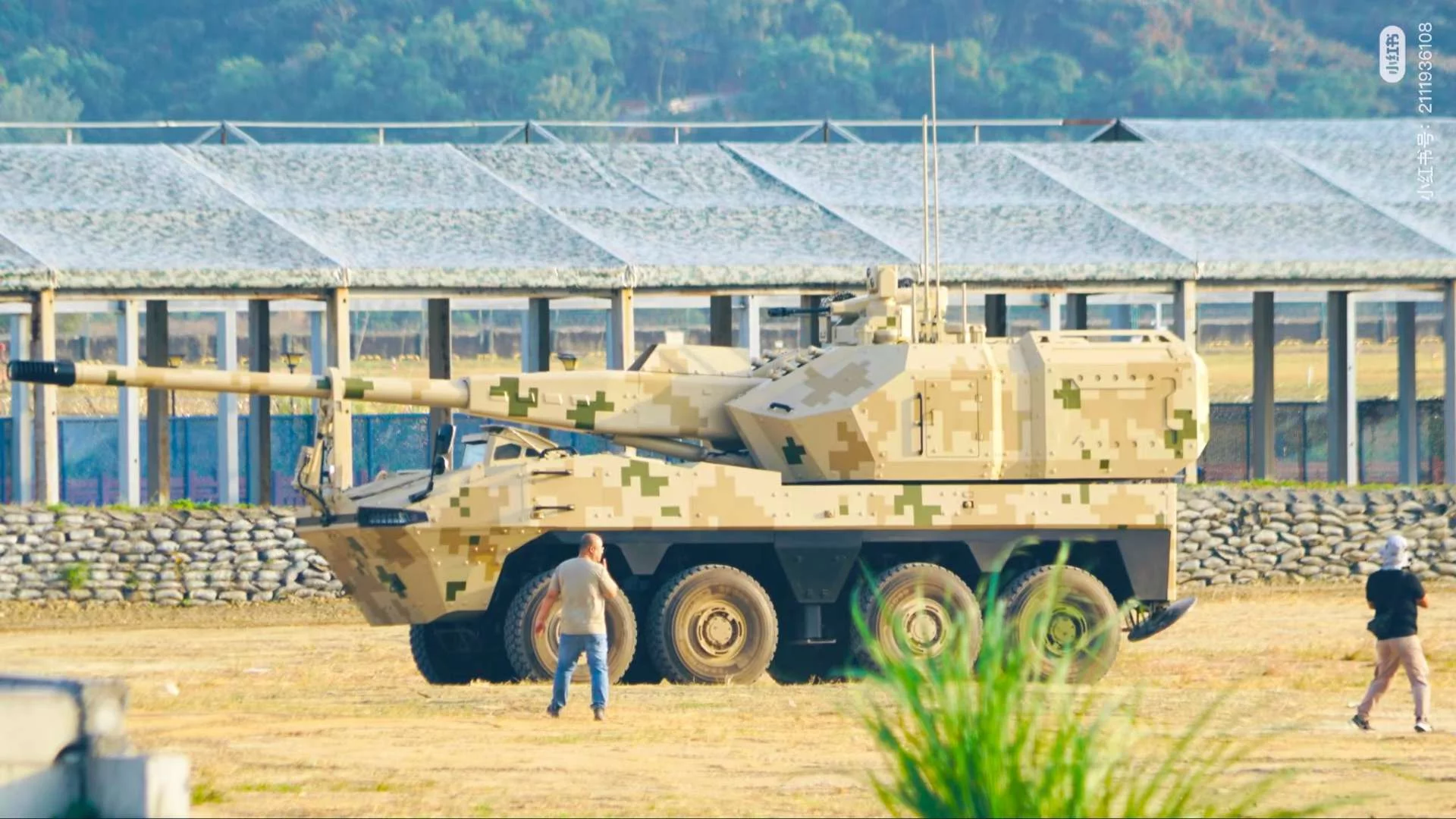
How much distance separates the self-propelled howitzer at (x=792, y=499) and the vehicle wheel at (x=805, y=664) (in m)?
0.02

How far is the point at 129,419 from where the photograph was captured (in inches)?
1120

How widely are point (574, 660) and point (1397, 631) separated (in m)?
5.00

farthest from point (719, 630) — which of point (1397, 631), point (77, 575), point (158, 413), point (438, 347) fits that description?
Result: point (158, 413)

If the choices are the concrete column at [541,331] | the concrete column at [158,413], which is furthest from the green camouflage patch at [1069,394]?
the concrete column at [158,413]

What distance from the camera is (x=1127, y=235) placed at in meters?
28.8

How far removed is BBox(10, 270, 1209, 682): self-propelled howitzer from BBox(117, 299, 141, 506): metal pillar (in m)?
8.31

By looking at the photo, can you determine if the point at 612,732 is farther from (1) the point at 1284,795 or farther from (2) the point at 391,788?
(1) the point at 1284,795

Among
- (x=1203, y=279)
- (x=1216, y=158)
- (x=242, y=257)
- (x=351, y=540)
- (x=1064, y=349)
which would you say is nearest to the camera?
(x=351, y=540)

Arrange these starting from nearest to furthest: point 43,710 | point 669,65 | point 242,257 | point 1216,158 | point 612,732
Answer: point 43,710
point 612,732
point 242,257
point 1216,158
point 669,65

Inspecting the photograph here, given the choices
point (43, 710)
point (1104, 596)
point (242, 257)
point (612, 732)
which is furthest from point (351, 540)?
point (242, 257)

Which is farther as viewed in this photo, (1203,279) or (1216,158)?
(1216,158)

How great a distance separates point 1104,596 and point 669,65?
82443mm

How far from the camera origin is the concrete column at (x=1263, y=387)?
98.7 ft

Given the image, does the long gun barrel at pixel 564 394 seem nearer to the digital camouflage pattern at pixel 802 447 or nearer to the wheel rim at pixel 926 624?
A: the digital camouflage pattern at pixel 802 447
